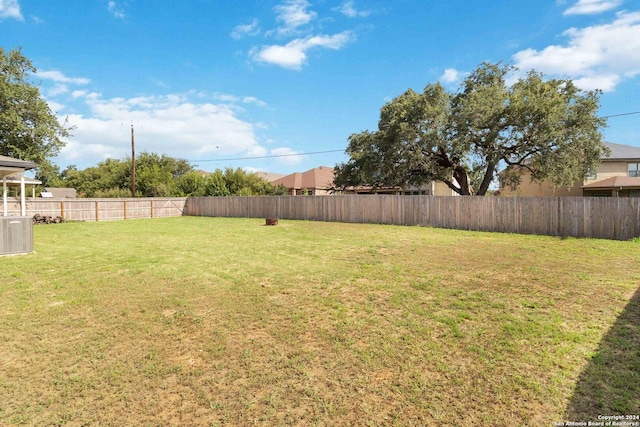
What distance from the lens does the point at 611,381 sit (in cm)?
250

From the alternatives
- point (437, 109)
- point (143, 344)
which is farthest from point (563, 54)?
point (143, 344)

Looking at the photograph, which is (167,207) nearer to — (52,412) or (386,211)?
(386,211)

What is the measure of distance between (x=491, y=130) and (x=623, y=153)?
16.9m

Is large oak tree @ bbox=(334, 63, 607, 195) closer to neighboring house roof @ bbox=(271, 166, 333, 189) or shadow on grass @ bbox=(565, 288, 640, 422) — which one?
neighboring house roof @ bbox=(271, 166, 333, 189)

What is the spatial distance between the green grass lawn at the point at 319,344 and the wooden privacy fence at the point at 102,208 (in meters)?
15.9

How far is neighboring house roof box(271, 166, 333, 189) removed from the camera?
1339 inches

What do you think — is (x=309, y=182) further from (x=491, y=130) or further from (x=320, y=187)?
(x=491, y=130)

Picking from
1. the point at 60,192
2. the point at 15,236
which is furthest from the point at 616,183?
the point at 60,192

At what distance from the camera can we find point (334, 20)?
14469 millimetres

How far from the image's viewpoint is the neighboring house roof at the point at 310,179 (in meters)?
34.0

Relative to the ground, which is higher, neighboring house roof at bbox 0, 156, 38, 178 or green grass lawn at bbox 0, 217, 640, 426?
neighboring house roof at bbox 0, 156, 38, 178

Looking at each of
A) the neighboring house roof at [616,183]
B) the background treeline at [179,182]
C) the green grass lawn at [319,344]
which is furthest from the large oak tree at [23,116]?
the neighboring house roof at [616,183]

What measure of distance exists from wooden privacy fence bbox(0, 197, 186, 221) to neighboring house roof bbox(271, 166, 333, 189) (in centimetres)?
1202

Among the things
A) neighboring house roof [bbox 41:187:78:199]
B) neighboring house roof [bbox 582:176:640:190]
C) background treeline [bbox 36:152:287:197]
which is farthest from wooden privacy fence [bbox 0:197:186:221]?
neighboring house roof [bbox 582:176:640:190]
